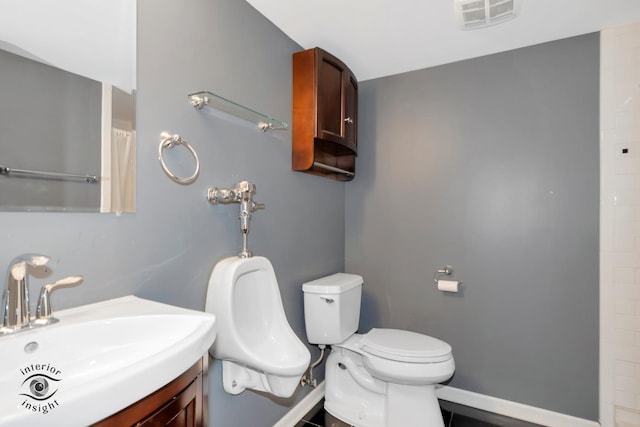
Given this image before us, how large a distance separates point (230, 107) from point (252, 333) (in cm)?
99

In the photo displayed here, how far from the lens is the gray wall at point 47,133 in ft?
2.69

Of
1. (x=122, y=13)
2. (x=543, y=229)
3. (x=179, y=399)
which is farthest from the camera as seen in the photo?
(x=543, y=229)

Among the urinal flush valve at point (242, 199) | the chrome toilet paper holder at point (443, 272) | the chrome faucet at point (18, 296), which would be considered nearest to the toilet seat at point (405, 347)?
the chrome toilet paper holder at point (443, 272)

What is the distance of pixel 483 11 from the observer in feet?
4.81

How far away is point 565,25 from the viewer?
1.78 m

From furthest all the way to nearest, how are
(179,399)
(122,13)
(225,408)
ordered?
(225,408) → (122,13) → (179,399)

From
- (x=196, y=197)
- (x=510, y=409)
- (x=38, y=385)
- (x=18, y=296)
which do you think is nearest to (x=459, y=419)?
(x=510, y=409)

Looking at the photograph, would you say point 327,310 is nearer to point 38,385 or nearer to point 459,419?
point 459,419

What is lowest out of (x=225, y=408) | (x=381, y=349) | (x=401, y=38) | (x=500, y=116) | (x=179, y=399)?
(x=225, y=408)

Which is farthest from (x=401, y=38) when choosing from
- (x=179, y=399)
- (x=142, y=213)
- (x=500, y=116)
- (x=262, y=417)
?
(x=262, y=417)

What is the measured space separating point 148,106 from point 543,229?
2117 mm

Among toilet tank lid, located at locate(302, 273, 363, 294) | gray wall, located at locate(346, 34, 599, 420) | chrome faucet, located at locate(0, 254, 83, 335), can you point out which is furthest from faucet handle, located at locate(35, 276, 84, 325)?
gray wall, located at locate(346, 34, 599, 420)

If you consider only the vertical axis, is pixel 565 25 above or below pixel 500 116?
above

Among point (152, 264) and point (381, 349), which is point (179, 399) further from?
point (381, 349)
